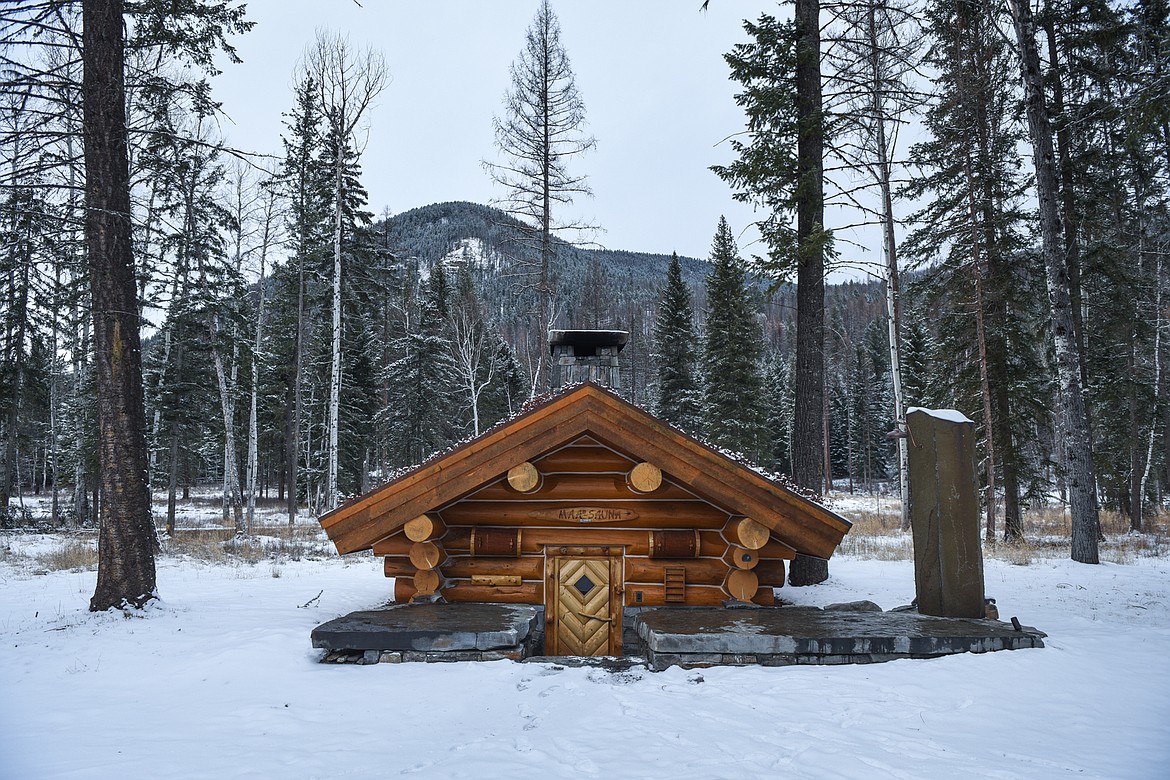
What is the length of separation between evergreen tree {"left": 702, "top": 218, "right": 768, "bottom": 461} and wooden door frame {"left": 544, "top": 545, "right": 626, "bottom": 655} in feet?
67.6

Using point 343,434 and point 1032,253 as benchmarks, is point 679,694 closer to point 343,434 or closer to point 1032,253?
point 1032,253

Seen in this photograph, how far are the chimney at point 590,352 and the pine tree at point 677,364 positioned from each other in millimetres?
23146

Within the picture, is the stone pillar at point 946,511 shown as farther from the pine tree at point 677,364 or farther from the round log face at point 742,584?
the pine tree at point 677,364

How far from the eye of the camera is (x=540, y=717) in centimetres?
414

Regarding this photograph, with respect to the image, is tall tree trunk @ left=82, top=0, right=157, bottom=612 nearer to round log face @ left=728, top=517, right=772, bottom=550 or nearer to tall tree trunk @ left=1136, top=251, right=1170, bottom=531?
round log face @ left=728, top=517, right=772, bottom=550

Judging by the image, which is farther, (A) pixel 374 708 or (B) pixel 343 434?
(B) pixel 343 434

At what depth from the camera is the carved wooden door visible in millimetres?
6914

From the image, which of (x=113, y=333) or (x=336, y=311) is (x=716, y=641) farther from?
(x=336, y=311)

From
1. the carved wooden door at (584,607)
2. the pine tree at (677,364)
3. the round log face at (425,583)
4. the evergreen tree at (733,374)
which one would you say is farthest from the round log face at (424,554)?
the pine tree at (677,364)

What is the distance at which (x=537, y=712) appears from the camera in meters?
4.23

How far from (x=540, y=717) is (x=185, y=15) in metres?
10.6

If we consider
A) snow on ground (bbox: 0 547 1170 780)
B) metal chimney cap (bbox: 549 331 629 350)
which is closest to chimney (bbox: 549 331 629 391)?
metal chimney cap (bbox: 549 331 629 350)

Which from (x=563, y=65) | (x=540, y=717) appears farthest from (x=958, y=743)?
(x=563, y=65)

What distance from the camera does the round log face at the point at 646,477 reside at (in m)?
6.50
